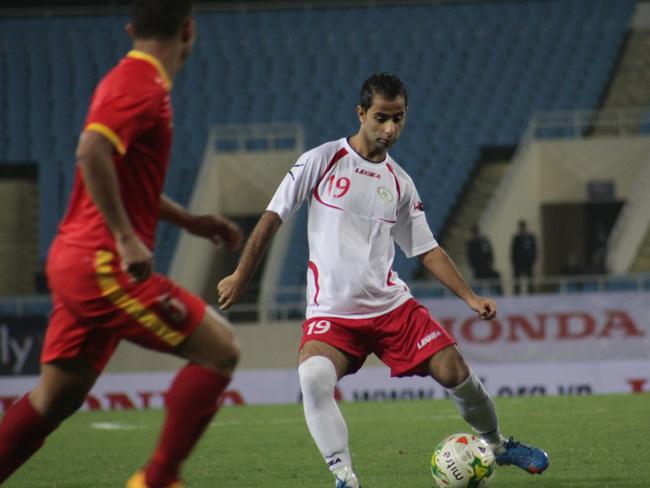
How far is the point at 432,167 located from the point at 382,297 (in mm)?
17872

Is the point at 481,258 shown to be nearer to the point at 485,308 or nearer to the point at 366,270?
the point at 485,308

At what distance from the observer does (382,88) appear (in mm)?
6625

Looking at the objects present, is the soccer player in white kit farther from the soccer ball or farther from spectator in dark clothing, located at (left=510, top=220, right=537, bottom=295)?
spectator in dark clothing, located at (left=510, top=220, right=537, bottom=295)

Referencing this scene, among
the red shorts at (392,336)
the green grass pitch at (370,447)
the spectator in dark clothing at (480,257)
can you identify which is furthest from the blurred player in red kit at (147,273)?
the spectator in dark clothing at (480,257)

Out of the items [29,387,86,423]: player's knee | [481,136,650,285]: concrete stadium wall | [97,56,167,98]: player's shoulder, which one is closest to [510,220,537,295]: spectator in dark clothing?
[481,136,650,285]: concrete stadium wall

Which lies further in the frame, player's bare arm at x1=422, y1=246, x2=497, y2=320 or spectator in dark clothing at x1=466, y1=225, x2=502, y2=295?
spectator in dark clothing at x1=466, y1=225, x2=502, y2=295

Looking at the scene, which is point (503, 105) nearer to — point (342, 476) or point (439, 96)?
point (439, 96)

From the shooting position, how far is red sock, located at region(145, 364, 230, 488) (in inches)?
187

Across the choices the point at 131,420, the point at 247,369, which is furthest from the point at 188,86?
the point at 131,420

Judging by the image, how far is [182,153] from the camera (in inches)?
994

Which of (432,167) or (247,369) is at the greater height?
(432,167)

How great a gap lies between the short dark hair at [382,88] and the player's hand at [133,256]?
7.93ft

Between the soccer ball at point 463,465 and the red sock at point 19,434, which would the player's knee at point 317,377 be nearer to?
the soccer ball at point 463,465

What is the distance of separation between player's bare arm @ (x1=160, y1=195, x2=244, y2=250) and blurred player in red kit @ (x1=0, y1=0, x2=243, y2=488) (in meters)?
0.25
